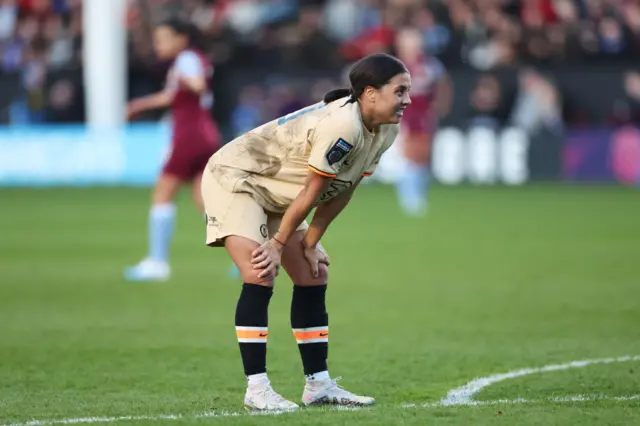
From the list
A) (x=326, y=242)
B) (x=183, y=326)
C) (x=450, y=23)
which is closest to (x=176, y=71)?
(x=183, y=326)

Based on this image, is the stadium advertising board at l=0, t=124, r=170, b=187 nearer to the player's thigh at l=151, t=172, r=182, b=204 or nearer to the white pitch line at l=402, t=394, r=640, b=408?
the player's thigh at l=151, t=172, r=182, b=204

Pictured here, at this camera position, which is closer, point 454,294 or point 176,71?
point 454,294

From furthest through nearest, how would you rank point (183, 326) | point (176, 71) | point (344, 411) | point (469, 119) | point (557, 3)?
1. point (557, 3)
2. point (469, 119)
3. point (176, 71)
4. point (183, 326)
5. point (344, 411)

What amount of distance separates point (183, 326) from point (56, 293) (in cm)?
236

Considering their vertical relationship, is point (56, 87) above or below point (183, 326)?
above

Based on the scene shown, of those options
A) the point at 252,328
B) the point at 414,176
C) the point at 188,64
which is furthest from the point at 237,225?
the point at 414,176

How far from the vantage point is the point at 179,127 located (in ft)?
41.4

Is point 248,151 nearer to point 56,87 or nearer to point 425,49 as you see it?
point 425,49

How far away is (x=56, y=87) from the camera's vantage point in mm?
27859

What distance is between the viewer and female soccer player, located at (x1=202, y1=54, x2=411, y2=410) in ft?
19.6

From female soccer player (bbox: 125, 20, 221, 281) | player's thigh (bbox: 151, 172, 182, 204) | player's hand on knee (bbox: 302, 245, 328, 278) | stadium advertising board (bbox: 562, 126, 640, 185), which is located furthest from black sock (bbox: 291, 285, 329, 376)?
stadium advertising board (bbox: 562, 126, 640, 185)

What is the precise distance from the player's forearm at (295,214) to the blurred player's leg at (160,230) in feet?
21.3

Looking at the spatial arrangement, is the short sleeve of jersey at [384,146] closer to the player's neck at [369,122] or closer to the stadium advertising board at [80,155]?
the player's neck at [369,122]

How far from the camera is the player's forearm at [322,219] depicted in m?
6.34
